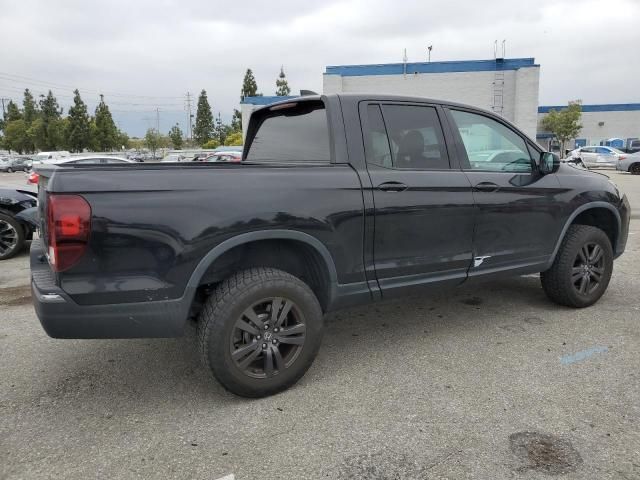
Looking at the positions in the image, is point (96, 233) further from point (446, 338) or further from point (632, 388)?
point (632, 388)

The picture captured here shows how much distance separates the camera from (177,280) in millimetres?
2631

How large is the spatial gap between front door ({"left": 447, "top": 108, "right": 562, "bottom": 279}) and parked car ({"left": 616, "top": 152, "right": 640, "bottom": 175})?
87.2 feet

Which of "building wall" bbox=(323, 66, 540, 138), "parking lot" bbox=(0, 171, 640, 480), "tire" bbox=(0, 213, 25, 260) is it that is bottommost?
"parking lot" bbox=(0, 171, 640, 480)

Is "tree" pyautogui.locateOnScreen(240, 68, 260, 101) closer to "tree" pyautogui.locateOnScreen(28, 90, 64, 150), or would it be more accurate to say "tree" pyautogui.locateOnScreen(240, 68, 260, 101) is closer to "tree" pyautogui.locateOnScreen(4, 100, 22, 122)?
"tree" pyautogui.locateOnScreen(28, 90, 64, 150)

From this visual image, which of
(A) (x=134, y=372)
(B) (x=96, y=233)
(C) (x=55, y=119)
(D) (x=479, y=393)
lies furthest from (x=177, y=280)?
(C) (x=55, y=119)

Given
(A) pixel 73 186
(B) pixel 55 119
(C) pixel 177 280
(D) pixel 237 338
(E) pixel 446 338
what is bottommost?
(E) pixel 446 338

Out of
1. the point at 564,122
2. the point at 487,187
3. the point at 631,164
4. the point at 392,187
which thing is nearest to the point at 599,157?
the point at 631,164

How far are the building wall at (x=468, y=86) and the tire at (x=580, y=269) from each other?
22528 mm

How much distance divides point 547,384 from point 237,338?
1.92m

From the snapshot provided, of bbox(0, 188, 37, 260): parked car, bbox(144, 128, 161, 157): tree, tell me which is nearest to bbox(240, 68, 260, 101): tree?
bbox(144, 128, 161, 157): tree

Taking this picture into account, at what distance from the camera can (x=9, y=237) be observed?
7.02 metres

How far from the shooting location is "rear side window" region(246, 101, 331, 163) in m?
3.39

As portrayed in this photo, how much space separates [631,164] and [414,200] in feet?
92.3

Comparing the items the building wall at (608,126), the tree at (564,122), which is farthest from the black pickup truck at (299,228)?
the building wall at (608,126)
